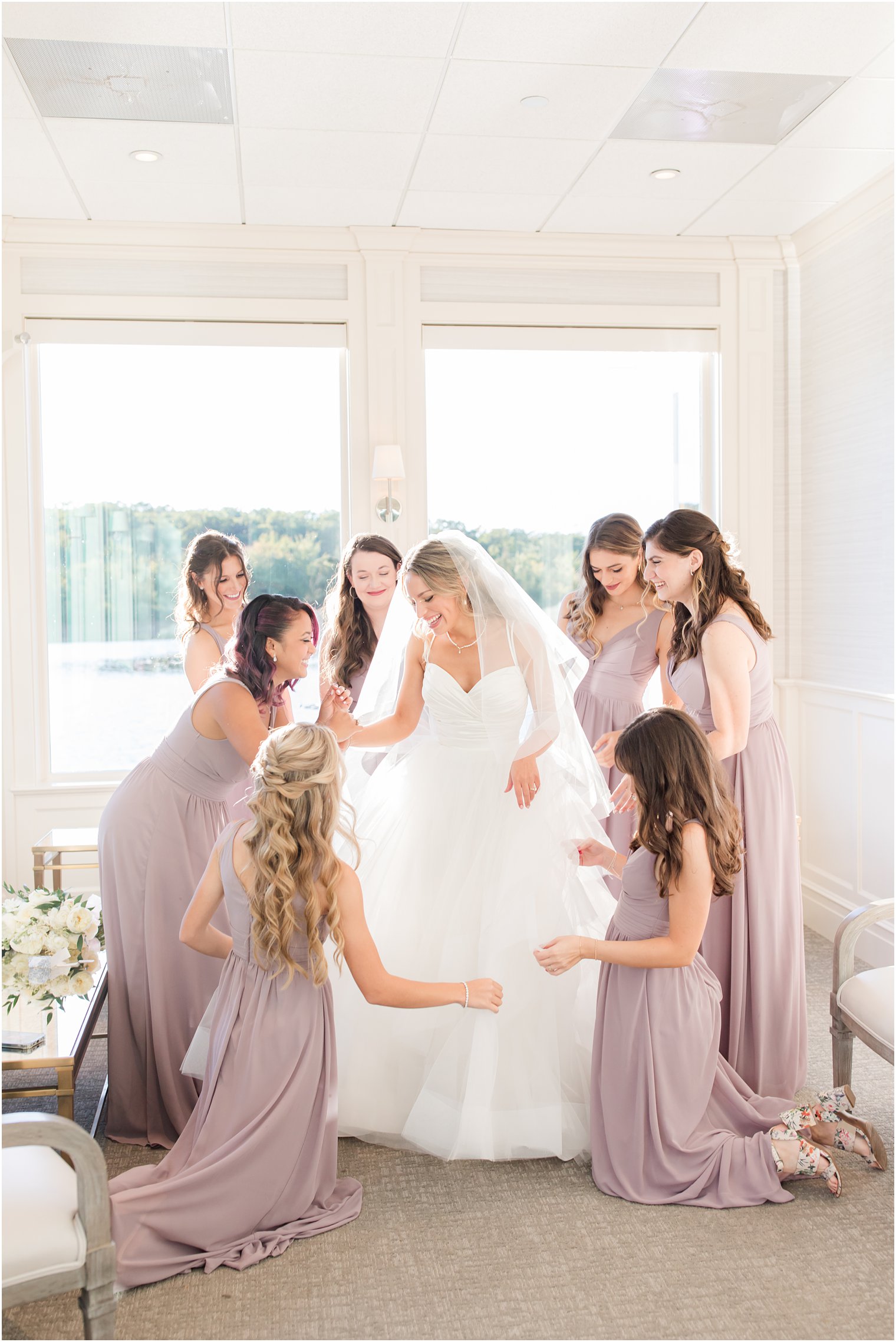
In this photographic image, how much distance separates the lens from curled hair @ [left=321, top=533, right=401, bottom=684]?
3965 millimetres

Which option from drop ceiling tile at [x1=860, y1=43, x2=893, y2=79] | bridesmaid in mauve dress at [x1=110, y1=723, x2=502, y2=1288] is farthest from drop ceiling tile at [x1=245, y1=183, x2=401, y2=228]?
bridesmaid in mauve dress at [x1=110, y1=723, x2=502, y2=1288]

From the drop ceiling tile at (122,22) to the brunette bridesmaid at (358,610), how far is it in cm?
171

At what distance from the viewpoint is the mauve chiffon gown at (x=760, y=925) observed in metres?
3.13

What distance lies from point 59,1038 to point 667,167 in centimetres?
384

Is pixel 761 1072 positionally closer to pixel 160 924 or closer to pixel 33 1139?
Result: pixel 160 924

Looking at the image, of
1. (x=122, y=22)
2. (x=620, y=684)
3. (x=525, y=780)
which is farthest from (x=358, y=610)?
(x=122, y=22)

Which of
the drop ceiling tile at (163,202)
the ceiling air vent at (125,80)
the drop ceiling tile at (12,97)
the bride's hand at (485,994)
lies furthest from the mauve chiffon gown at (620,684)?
the drop ceiling tile at (12,97)

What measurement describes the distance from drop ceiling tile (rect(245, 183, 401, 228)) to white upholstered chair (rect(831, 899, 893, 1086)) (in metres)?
3.39

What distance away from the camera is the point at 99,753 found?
5109 mm

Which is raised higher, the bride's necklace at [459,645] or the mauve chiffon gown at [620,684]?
the bride's necklace at [459,645]

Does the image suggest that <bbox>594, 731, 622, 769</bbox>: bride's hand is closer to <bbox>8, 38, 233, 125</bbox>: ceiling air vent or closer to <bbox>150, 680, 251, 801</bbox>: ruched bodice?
<bbox>150, 680, 251, 801</bbox>: ruched bodice

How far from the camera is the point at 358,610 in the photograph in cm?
402

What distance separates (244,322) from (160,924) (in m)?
3.10

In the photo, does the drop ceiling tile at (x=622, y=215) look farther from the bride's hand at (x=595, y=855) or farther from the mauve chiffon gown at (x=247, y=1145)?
the mauve chiffon gown at (x=247, y=1145)
